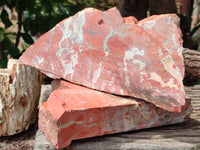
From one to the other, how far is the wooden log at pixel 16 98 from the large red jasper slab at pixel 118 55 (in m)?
0.16

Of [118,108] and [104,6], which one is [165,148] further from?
[104,6]

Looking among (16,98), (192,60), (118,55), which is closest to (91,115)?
(118,55)

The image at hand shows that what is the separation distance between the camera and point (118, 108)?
1.35 m

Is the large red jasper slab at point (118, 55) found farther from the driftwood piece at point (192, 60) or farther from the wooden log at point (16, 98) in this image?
the driftwood piece at point (192, 60)

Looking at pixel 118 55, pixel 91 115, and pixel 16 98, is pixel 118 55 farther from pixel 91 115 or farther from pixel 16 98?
pixel 16 98

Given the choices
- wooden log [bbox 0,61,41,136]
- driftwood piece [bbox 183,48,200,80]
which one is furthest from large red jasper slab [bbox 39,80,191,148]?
driftwood piece [bbox 183,48,200,80]

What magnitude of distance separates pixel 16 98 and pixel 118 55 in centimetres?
80

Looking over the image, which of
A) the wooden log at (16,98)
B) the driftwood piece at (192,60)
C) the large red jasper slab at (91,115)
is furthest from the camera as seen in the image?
the driftwood piece at (192,60)

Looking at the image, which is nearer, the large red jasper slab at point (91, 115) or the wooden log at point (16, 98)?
the large red jasper slab at point (91, 115)

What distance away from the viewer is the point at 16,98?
1.82m

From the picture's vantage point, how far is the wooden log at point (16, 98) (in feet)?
5.84

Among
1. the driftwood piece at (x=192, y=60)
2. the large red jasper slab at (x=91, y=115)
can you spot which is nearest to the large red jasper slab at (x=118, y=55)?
the large red jasper slab at (x=91, y=115)

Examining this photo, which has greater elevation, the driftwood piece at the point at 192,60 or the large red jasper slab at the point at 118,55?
the large red jasper slab at the point at 118,55

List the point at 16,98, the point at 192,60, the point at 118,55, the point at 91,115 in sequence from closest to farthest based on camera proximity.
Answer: the point at 91,115, the point at 118,55, the point at 16,98, the point at 192,60
